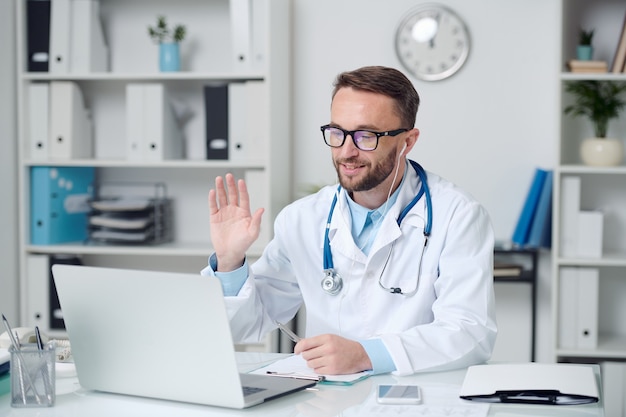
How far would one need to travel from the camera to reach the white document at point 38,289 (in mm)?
3518

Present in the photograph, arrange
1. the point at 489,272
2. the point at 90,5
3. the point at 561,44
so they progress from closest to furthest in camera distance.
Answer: the point at 489,272, the point at 561,44, the point at 90,5

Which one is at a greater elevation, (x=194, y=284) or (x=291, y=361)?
(x=194, y=284)

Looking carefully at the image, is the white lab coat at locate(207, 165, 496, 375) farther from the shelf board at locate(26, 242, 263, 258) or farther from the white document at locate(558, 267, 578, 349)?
the white document at locate(558, 267, 578, 349)

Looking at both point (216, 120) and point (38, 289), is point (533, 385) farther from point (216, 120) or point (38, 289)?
point (38, 289)

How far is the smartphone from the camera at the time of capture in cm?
144

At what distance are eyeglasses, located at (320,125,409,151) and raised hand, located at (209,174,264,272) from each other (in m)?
0.24

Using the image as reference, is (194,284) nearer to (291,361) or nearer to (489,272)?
(291,361)

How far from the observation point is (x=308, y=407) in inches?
55.9

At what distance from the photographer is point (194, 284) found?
4.44ft

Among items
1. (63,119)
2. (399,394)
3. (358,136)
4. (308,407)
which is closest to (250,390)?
(308,407)

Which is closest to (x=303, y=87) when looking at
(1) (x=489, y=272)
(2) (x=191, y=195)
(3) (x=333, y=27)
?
(3) (x=333, y=27)

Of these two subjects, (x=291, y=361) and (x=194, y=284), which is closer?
(x=194, y=284)

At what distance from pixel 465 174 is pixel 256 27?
3.45 ft

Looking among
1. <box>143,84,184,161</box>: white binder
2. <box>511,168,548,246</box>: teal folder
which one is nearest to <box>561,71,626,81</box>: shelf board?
<box>511,168,548,246</box>: teal folder
